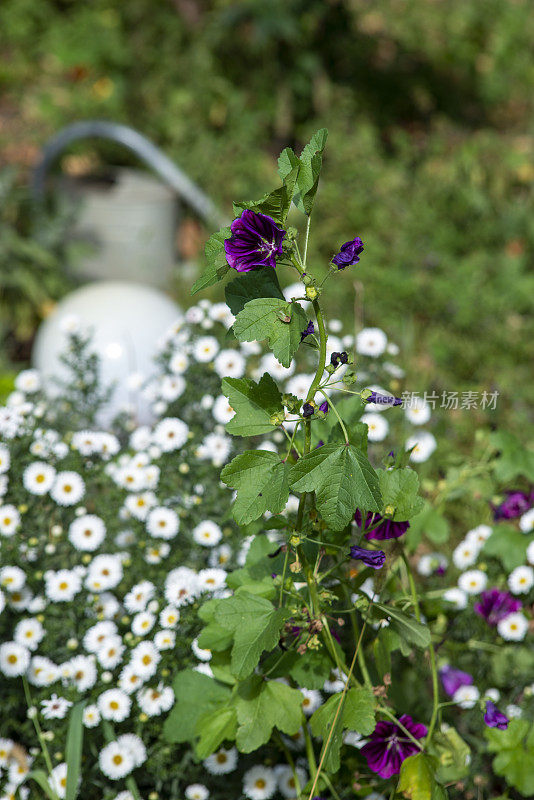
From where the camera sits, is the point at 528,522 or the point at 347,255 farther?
the point at 528,522

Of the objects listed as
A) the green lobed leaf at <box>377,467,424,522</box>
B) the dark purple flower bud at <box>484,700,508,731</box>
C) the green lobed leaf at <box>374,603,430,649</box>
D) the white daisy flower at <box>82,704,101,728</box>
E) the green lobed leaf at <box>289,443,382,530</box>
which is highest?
the green lobed leaf at <box>377,467,424,522</box>

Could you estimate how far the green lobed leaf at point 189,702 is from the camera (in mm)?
1165

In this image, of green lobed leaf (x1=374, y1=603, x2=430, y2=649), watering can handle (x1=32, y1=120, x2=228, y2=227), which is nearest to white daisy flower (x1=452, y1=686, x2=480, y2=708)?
green lobed leaf (x1=374, y1=603, x2=430, y2=649)

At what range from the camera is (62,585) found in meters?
1.38

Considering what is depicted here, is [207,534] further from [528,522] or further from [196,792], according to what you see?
[528,522]

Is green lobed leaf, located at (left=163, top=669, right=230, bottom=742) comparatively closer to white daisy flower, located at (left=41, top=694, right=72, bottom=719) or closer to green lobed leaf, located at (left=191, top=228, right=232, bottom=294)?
white daisy flower, located at (left=41, top=694, right=72, bottom=719)

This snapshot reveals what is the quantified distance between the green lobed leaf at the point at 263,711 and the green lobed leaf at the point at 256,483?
0.29 metres

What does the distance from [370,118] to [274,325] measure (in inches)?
127

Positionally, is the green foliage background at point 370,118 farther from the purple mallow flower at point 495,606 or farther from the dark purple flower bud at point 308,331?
the dark purple flower bud at point 308,331

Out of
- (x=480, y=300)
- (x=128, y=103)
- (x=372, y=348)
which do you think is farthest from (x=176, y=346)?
(x=128, y=103)

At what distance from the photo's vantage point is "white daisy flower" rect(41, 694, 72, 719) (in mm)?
1240

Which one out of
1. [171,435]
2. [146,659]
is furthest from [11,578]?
[171,435]

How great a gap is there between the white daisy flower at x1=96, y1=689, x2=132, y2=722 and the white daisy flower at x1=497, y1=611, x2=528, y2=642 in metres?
0.69

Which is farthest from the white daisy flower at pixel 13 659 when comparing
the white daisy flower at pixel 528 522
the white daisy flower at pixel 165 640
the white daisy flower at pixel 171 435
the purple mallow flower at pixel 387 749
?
the white daisy flower at pixel 528 522
